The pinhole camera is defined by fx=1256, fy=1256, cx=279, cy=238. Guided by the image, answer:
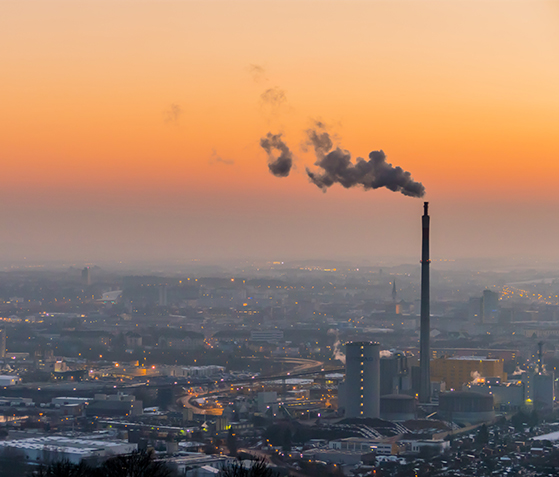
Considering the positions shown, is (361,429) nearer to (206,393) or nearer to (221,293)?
(206,393)

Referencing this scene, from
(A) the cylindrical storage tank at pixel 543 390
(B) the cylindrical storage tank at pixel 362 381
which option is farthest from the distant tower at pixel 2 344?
(A) the cylindrical storage tank at pixel 543 390

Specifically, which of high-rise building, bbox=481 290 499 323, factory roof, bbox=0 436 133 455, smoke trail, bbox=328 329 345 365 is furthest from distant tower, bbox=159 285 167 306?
factory roof, bbox=0 436 133 455

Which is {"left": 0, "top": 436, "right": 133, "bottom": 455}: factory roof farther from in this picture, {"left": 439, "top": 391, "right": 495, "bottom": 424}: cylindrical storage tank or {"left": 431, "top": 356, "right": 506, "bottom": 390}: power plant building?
{"left": 431, "top": 356, "right": 506, "bottom": 390}: power plant building

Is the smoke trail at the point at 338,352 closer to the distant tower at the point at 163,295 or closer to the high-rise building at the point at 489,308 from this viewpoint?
the high-rise building at the point at 489,308

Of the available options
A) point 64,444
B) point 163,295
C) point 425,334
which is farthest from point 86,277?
point 64,444

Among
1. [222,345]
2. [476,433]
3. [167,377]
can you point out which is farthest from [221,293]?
[476,433]
